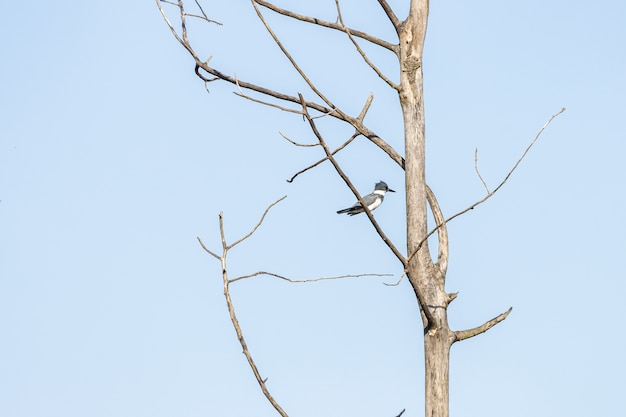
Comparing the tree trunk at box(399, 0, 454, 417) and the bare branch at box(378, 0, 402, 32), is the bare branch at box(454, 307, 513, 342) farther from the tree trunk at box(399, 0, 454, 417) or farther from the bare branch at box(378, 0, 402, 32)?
the bare branch at box(378, 0, 402, 32)

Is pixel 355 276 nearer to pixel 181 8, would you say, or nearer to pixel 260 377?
pixel 260 377

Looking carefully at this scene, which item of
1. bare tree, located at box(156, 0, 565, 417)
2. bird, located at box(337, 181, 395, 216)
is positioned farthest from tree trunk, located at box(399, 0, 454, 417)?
bird, located at box(337, 181, 395, 216)

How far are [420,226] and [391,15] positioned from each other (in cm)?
147

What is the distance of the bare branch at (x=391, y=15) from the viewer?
254 inches

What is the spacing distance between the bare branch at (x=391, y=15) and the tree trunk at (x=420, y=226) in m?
0.05

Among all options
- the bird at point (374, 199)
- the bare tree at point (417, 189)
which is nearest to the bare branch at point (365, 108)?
the bare tree at point (417, 189)

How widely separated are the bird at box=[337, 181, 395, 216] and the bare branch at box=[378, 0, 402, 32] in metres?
6.90

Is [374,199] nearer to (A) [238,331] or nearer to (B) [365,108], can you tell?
(B) [365,108]

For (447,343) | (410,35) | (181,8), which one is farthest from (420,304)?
(181,8)

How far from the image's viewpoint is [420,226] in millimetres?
6047

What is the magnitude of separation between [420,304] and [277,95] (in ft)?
6.79

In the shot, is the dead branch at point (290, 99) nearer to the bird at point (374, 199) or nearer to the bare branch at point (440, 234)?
the bare branch at point (440, 234)

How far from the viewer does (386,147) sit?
6.57 metres

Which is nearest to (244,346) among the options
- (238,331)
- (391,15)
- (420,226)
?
(238,331)
